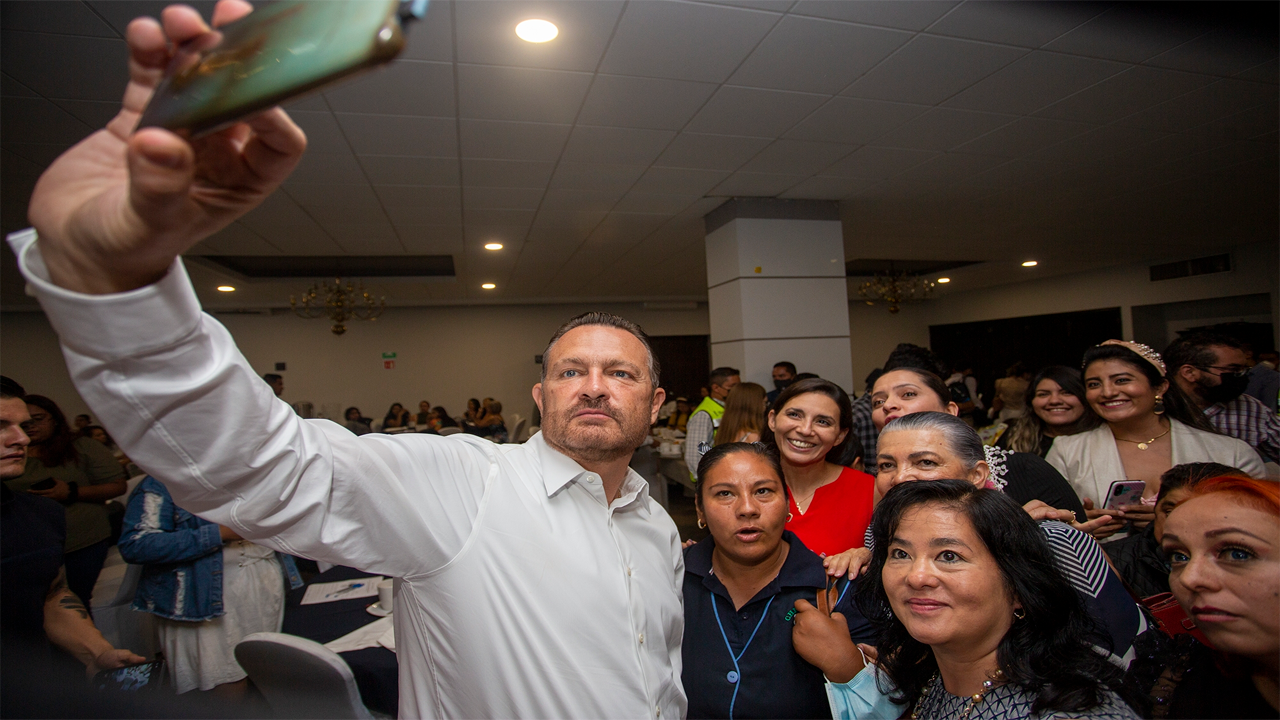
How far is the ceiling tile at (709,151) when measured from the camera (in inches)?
159

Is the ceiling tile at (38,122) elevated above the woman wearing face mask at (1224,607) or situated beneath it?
elevated above

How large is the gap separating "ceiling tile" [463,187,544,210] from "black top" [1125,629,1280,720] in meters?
4.51

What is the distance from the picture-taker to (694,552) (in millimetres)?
1790

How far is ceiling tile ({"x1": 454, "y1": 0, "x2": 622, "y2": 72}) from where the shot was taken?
8.25 feet

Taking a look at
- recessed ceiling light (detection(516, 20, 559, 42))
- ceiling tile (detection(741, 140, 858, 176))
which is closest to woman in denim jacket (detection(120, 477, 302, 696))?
recessed ceiling light (detection(516, 20, 559, 42))

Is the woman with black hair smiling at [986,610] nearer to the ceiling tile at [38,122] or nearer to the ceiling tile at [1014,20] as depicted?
the ceiling tile at [1014,20]

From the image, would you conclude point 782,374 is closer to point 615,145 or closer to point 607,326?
point 615,145

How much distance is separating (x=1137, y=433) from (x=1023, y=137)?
255cm

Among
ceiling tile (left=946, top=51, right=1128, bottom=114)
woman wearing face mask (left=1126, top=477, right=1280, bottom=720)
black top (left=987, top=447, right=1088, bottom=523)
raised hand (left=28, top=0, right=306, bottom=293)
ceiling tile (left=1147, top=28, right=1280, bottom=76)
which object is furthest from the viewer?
ceiling tile (left=946, top=51, right=1128, bottom=114)

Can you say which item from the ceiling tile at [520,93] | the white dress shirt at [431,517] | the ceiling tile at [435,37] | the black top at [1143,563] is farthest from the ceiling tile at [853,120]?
the white dress shirt at [431,517]

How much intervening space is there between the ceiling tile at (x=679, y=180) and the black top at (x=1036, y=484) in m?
3.17

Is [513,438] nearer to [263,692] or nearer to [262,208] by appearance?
[262,208]

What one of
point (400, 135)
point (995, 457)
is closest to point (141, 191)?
point (995, 457)

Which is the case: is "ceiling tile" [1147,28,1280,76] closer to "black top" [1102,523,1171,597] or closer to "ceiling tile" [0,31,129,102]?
"black top" [1102,523,1171,597]
